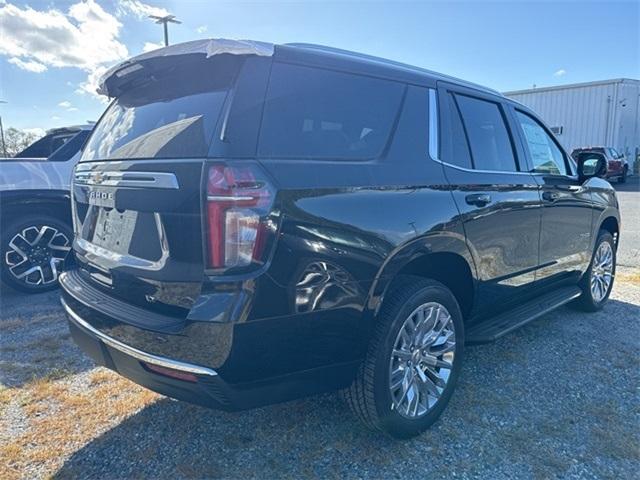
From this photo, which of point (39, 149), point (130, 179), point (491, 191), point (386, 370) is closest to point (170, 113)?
point (130, 179)

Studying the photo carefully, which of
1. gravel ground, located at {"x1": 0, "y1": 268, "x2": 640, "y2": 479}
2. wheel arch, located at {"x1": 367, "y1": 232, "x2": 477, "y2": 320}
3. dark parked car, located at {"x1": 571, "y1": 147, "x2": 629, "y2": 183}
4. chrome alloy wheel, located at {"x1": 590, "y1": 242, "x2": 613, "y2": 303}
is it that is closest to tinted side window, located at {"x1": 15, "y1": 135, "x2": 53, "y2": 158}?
gravel ground, located at {"x1": 0, "y1": 268, "x2": 640, "y2": 479}

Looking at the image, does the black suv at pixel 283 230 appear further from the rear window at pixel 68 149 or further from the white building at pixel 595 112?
the white building at pixel 595 112

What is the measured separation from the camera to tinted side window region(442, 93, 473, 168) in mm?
2818

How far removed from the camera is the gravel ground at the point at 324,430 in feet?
7.70

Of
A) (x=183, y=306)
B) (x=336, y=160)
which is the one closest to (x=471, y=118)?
(x=336, y=160)

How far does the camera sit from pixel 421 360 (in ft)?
8.68

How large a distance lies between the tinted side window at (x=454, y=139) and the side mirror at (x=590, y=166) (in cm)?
193

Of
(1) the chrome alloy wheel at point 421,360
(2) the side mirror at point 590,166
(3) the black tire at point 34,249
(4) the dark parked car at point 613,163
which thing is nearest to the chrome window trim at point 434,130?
(1) the chrome alloy wheel at point 421,360

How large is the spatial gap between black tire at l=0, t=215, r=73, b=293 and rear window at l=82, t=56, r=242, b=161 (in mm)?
2908

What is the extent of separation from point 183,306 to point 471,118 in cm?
227

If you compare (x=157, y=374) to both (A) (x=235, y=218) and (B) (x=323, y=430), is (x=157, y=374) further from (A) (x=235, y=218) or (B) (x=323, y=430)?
(B) (x=323, y=430)

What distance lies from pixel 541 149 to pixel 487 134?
3.01ft

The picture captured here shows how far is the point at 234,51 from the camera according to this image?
198 cm

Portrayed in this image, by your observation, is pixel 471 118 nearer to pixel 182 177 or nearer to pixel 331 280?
pixel 331 280
